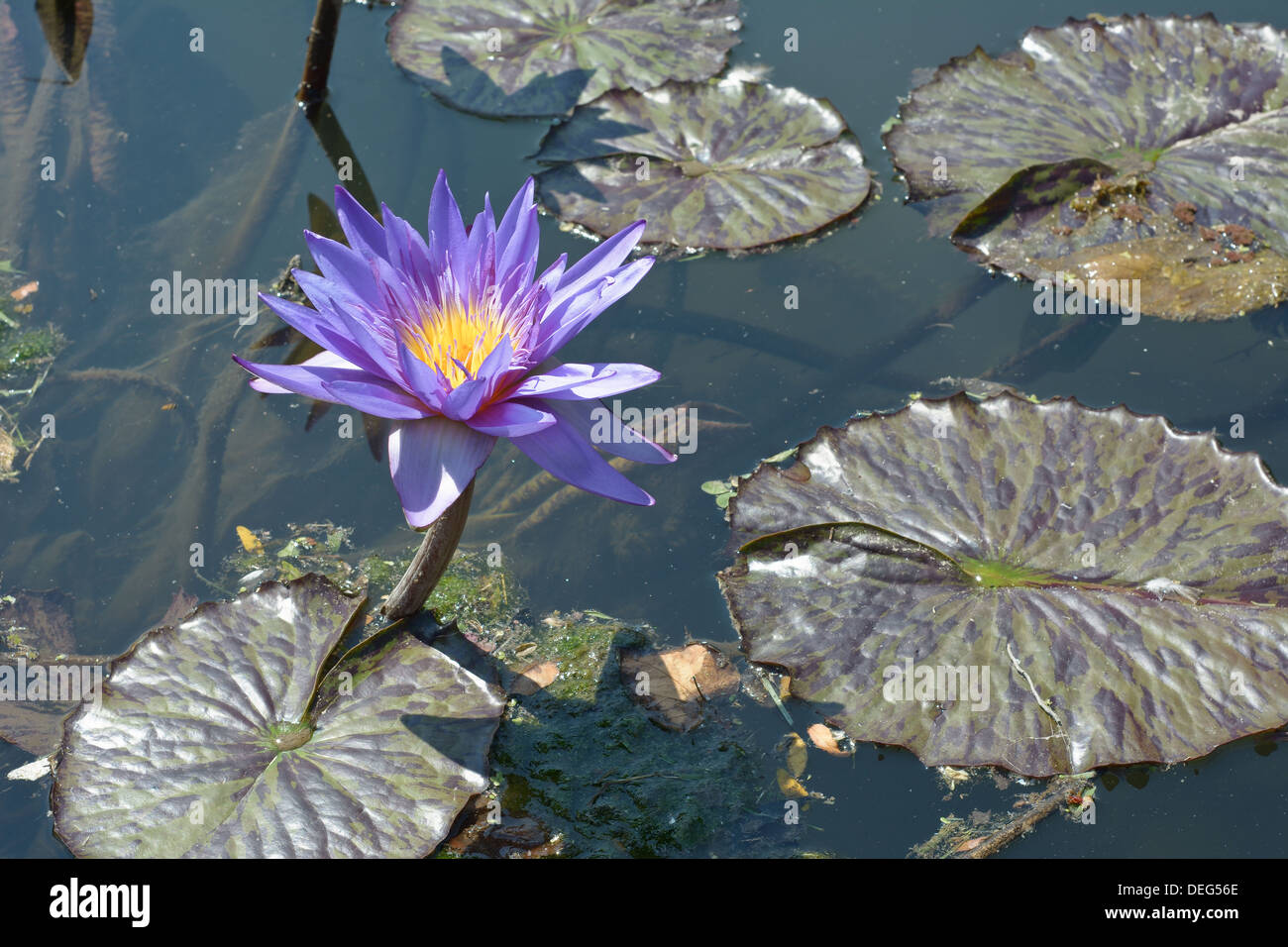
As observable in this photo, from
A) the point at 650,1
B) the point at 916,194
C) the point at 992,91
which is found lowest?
the point at 916,194

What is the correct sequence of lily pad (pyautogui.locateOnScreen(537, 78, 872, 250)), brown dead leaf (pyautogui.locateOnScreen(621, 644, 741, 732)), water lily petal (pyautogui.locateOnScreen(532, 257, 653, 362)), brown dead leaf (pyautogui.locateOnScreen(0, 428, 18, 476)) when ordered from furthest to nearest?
1. lily pad (pyautogui.locateOnScreen(537, 78, 872, 250))
2. brown dead leaf (pyautogui.locateOnScreen(0, 428, 18, 476))
3. brown dead leaf (pyautogui.locateOnScreen(621, 644, 741, 732))
4. water lily petal (pyautogui.locateOnScreen(532, 257, 653, 362))

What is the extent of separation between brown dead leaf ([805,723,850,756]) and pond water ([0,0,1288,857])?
4cm

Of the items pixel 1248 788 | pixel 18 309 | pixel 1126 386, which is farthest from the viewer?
pixel 18 309

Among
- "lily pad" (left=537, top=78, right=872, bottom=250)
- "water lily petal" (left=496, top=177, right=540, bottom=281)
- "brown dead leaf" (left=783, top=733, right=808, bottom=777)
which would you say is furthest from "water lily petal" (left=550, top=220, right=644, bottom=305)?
"lily pad" (left=537, top=78, right=872, bottom=250)

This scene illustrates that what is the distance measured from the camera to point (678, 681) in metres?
3.67

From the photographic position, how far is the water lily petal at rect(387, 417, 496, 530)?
2559 millimetres

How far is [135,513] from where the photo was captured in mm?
4223

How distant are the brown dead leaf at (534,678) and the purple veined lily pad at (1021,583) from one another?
720 millimetres

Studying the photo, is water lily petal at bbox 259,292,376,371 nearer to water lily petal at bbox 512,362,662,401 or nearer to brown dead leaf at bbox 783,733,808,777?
water lily petal at bbox 512,362,662,401

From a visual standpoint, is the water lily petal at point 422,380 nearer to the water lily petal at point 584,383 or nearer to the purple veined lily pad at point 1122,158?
the water lily petal at point 584,383

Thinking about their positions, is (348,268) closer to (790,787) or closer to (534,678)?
(534,678)

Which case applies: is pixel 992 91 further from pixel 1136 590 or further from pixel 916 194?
pixel 1136 590

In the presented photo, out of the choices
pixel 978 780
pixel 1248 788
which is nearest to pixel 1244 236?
pixel 1248 788
